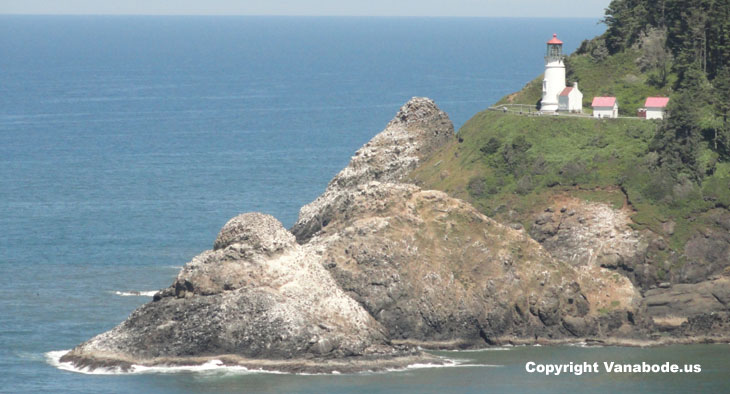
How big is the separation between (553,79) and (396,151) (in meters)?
13.5

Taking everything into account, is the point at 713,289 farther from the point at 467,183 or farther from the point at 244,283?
the point at 244,283

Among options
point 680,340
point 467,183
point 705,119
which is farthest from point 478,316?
point 705,119

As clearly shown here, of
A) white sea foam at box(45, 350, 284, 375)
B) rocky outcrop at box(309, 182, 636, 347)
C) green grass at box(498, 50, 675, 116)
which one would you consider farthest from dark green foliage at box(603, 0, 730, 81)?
white sea foam at box(45, 350, 284, 375)

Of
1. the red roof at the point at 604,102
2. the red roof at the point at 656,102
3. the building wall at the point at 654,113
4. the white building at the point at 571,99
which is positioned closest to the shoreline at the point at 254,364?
the red roof at the point at 604,102

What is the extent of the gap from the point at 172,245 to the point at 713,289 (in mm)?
42839

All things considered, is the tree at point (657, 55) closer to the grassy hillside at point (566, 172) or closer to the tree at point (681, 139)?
the grassy hillside at point (566, 172)

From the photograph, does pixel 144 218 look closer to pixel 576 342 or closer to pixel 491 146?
pixel 491 146

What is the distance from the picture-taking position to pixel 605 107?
10712cm

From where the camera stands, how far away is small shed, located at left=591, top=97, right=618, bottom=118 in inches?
4215

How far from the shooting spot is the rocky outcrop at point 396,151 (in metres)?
107

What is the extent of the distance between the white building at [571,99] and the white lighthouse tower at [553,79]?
0.46 m

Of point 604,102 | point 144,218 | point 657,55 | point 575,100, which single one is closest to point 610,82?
point 657,55

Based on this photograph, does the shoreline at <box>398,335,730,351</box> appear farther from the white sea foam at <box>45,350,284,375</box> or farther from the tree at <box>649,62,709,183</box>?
the tree at <box>649,62,709,183</box>

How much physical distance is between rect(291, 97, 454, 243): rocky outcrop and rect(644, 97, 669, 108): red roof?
50.6 ft
